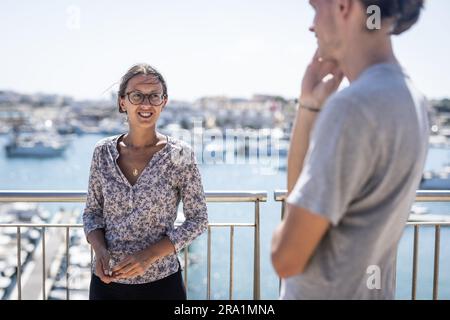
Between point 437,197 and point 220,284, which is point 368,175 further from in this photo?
point 220,284

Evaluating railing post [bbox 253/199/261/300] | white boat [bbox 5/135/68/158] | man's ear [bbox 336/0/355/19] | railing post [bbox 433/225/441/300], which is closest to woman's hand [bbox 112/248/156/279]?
railing post [bbox 253/199/261/300]

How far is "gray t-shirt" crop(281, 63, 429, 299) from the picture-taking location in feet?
2.93

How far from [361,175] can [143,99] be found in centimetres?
124

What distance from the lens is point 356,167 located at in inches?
35.5

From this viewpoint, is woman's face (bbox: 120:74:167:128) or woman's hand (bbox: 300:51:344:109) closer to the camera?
woman's hand (bbox: 300:51:344:109)

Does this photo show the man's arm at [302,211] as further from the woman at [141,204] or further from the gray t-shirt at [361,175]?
the woman at [141,204]

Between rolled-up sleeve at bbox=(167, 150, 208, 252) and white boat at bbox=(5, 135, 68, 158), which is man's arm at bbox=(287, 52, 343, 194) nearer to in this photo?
rolled-up sleeve at bbox=(167, 150, 208, 252)

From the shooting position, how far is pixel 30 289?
1844 centimetres

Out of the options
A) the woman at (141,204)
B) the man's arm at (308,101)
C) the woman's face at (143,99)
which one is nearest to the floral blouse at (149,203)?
the woman at (141,204)

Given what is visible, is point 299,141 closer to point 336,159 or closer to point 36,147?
point 336,159

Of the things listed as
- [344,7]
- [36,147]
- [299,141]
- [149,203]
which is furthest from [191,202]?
[36,147]

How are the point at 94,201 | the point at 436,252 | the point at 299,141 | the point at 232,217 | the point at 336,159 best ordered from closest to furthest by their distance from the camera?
the point at 336,159 < the point at 299,141 < the point at 94,201 < the point at 436,252 < the point at 232,217

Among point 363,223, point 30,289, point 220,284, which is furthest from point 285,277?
point 220,284

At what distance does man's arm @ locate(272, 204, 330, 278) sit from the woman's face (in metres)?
1.12
